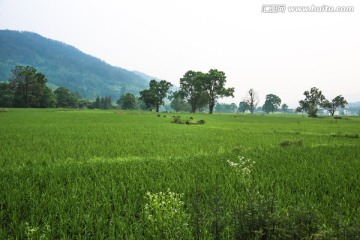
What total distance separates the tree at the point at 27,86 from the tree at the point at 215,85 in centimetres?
5666

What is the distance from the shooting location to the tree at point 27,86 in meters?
77.3

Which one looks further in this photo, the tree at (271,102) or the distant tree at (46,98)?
the tree at (271,102)

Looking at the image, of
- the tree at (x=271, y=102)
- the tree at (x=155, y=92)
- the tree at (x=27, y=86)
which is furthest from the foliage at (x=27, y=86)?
the tree at (x=271, y=102)

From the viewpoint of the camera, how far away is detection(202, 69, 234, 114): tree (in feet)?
254

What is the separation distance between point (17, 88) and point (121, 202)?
3587 inches

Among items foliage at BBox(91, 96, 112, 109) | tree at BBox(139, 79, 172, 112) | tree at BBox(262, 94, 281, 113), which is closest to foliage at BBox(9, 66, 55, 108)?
tree at BBox(139, 79, 172, 112)

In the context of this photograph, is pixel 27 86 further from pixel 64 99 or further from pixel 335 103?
pixel 335 103

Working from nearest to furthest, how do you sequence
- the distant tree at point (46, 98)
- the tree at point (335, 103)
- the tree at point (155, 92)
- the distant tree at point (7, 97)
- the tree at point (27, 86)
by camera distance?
1. the tree at point (27, 86)
2. the distant tree at point (7, 97)
3. the distant tree at point (46, 98)
4. the tree at point (155, 92)
5. the tree at point (335, 103)

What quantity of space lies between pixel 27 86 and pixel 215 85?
63.5 meters

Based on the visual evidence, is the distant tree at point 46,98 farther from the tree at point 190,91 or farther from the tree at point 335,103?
the tree at point 335,103

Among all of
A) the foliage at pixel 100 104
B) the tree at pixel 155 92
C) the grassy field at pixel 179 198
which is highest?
the tree at pixel 155 92

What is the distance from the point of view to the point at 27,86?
7800 centimetres

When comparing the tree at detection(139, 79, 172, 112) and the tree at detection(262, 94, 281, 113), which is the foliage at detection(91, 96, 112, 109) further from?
the tree at detection(262, 94, 281, 113)

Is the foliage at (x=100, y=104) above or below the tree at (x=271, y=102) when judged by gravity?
below
